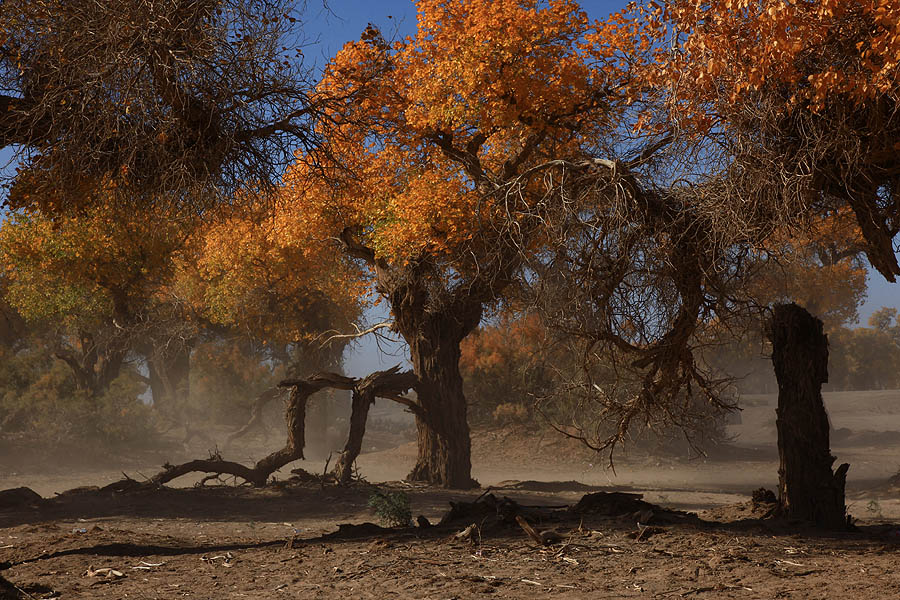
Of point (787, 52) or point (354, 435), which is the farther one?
point (354, 435)

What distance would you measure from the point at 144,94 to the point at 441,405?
10.8m

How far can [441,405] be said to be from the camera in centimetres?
1825

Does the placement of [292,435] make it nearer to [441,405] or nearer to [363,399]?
[363,399]

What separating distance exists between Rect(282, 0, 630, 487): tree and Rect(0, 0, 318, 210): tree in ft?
9.69

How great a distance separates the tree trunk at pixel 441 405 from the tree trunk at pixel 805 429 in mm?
9199

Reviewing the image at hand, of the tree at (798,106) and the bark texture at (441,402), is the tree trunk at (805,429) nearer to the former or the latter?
the tree at (798,106)

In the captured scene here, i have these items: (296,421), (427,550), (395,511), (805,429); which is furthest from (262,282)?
(805,429)

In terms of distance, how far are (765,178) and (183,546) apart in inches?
313

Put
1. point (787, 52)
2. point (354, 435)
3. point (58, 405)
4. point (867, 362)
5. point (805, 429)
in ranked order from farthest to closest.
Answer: point (867, 362) → point (58, 405) → point (354, 435) → point (805, 429) → point (787, 52)

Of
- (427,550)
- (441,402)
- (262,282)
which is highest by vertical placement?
(262,282)

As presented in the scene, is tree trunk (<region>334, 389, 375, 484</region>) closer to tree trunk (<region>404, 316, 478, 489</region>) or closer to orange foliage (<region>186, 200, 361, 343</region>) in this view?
tree trunk (<region>404, 316, 478, 489</region>)

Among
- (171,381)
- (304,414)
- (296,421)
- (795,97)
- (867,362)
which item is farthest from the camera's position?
(867,362)

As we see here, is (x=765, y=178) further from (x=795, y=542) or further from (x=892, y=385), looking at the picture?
(x=892, y=385)

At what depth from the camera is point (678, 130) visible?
8914 mm
